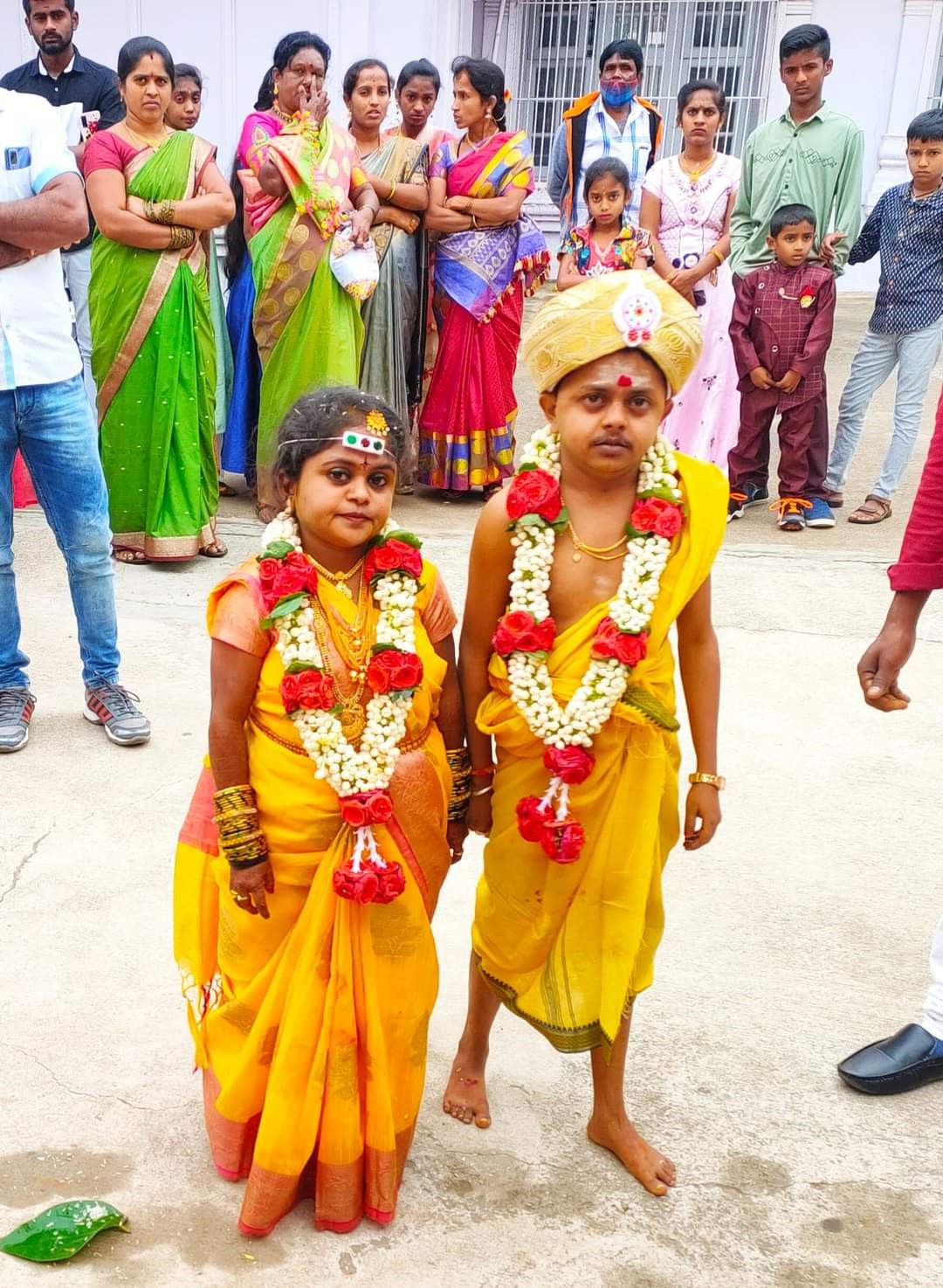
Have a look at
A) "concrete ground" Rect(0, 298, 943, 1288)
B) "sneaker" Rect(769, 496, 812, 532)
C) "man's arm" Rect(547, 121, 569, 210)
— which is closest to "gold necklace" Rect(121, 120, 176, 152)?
"concrete ground" Rect(0, 298, 943, 1288)

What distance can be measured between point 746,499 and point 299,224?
2.93m

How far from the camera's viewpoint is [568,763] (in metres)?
2.18

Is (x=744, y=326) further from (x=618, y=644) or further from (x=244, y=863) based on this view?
(x=244, y=863)

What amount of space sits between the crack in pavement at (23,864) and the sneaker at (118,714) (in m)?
0.54

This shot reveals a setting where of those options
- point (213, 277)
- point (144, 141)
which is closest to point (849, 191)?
point (213, 277)

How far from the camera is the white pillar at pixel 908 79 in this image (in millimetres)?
11867

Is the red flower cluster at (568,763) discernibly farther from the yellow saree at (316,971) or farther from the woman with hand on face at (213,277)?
the woman with hand on face at (213,277)

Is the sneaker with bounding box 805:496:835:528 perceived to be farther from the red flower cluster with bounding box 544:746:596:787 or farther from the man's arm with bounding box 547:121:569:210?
the red flower cluster with bounding box 544:746:596:787

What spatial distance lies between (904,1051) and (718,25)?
12410 mm

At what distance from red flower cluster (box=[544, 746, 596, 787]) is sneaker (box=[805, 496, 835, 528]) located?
4.88 m

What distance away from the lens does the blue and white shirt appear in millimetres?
6344

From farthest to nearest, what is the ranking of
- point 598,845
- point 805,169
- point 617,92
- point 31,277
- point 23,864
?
point 617,92 → point 805,169 → point 31,277 → point 23,864 → point 598,845

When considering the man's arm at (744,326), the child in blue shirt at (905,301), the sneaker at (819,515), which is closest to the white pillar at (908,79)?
the child in blue shirt at (905,301)

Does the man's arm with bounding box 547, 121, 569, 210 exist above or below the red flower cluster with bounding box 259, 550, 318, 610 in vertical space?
above
